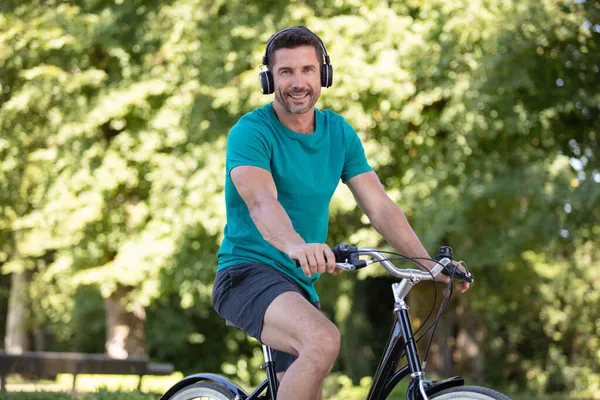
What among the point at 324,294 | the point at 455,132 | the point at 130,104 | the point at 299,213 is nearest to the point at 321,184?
the point at 299,213

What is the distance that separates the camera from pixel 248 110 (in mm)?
15203

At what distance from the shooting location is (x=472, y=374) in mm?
24672

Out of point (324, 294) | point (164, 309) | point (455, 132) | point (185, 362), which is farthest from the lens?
point (185, 362)

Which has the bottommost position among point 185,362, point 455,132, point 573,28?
point 185,362

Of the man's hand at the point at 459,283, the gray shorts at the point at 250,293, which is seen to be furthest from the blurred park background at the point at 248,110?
the gray shorts at the point at 250,293

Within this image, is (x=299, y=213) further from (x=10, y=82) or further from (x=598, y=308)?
(x=598, y=308)

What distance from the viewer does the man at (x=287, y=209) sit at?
3.49 m

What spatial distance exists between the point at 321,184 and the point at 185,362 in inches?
1131

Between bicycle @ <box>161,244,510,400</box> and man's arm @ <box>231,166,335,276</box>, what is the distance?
88mm

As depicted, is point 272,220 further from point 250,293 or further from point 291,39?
point 291,39

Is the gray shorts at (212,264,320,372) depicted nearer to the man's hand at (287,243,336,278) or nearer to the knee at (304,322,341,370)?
the knee at (304,322,341,370)

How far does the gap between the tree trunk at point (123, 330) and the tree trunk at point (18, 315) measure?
773cm

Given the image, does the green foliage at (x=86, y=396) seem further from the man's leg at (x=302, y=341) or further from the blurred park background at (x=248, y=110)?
the blurred park background at (x=248, y=110)

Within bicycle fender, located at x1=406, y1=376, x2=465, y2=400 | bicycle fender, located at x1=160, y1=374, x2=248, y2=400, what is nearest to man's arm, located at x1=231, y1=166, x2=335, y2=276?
bicycle fender, located at x1=406, y1=376, x2=465, y2=400
